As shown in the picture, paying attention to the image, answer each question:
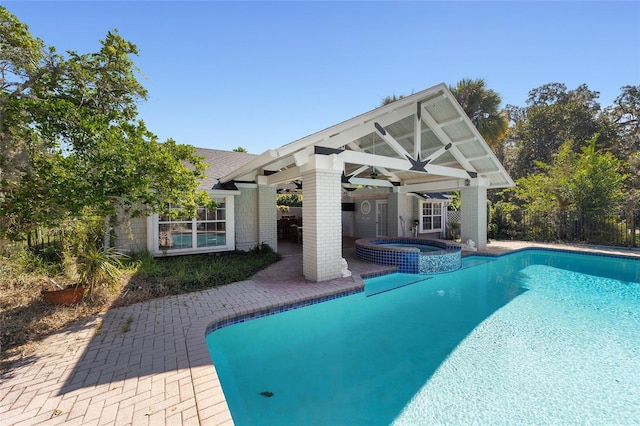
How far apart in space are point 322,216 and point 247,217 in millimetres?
5421

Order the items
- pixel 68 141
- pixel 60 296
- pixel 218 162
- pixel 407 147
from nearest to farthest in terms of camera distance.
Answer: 1. pixel 68 141
2. pixel 60 296
3. pixel 407 147
4. pixel 218 162

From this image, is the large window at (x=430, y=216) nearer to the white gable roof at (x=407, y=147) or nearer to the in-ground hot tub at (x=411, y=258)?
the white gable roof at (x=407, y=147)

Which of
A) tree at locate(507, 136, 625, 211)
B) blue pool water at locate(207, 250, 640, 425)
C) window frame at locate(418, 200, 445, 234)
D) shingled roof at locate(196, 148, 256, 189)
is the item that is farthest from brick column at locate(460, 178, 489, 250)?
shingled roof at locate(196, 148, 256, 189)

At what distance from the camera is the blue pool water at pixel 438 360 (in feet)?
11.7

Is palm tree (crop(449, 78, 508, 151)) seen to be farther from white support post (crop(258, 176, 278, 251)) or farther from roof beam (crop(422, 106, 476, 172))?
white support post (crop(258, 176, 278, 251))

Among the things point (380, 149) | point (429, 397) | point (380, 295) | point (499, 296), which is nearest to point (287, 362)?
point (429, 397)

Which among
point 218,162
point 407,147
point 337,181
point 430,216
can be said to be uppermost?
point 407,147

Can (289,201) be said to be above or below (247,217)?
above

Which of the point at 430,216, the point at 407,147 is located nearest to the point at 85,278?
the point at 407,147

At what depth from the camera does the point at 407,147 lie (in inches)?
490

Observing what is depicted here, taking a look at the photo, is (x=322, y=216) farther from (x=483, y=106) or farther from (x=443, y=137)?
(x=483, y=106)

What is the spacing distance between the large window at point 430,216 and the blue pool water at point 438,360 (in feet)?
34.2

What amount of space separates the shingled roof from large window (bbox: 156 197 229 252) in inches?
37.7

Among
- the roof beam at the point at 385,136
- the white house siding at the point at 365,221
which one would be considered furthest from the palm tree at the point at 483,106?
the roof beam at the point at 385,136
